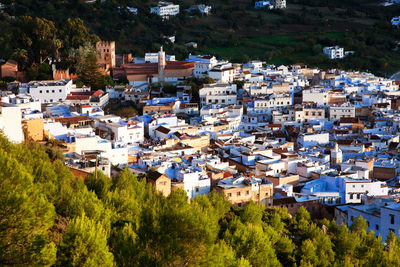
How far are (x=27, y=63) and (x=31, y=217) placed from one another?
76.4 ft

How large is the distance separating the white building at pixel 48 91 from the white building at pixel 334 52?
24.7 meters

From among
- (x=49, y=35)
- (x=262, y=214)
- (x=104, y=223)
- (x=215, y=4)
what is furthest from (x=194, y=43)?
(x=104, y=223)

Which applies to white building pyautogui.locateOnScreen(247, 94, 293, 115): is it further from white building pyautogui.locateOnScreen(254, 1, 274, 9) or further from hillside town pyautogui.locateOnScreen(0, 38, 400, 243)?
white building pyautogui.locateOnScreen(254, 1, 274, 9)

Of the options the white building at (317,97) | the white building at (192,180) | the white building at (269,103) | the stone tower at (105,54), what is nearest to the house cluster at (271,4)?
the stone tower at (105,54)

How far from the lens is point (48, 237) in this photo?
10.9m

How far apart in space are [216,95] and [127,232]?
70.3 feet

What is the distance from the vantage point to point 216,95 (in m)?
32.0

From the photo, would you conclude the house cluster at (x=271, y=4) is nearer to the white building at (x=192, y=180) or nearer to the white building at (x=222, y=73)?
the white building at (x=222, y=73)

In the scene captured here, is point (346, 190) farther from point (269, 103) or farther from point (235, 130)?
point (269, 103)

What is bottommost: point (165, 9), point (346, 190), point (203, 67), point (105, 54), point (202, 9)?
point (346, 190)

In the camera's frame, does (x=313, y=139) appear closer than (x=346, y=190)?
No

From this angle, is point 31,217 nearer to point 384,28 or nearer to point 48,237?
point 48,237

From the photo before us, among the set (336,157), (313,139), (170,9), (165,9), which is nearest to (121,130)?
(313,139)

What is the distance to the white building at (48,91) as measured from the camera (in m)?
28.5
